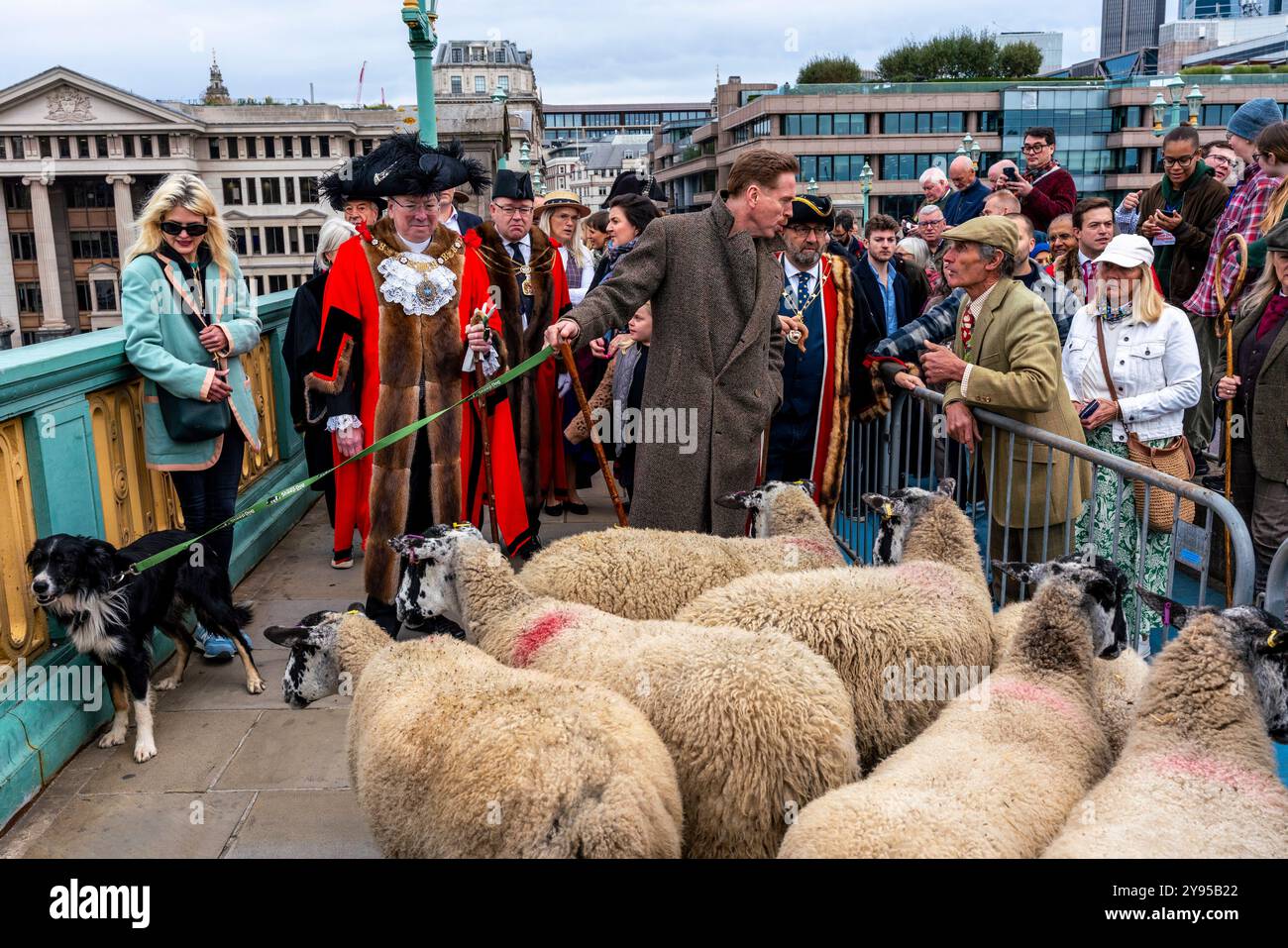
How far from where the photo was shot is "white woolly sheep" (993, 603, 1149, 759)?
10.5ft

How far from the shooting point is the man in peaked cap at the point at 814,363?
18.4 feet

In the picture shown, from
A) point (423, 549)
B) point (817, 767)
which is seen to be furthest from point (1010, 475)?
point (423, 549)

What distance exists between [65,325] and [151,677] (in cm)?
9590

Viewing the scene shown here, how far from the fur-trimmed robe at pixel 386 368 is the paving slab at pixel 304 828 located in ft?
4.83

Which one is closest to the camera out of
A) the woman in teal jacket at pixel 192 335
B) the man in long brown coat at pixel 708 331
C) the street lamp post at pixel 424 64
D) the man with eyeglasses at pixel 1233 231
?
the man in long brown coat at pixel 708 331

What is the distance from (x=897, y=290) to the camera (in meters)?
7.88

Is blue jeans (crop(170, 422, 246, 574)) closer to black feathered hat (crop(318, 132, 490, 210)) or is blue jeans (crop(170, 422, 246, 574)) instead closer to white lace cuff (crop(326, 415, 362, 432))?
white lace cuff (crop(326, 415, 362, 432))

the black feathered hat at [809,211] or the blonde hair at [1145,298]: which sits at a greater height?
the black feathered hat at [809,211]

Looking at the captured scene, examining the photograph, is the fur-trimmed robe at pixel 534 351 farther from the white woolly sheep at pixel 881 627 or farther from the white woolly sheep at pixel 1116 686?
the white woolly sheep at pixel 1116 686

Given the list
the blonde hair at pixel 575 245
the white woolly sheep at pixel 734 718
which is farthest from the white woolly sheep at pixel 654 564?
the blonde hair at pixel 575 245

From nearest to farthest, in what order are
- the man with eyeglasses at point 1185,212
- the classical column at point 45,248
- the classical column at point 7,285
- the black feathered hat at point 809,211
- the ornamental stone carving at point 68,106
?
the black feathered hat at point 809,211
the man with eyeglasses at point 1185,212
the classical column at point 7,285
the classical column at point 45,248
the ornamental stone carving at point 68,106

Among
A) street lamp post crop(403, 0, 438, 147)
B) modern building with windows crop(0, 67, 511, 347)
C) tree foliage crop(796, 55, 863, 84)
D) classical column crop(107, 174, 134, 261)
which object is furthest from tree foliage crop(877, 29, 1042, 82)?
street lamp post crop(403, 0, 438, 147)

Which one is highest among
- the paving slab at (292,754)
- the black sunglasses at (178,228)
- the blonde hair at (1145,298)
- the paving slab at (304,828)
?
the black sunglasses at (178,228)
